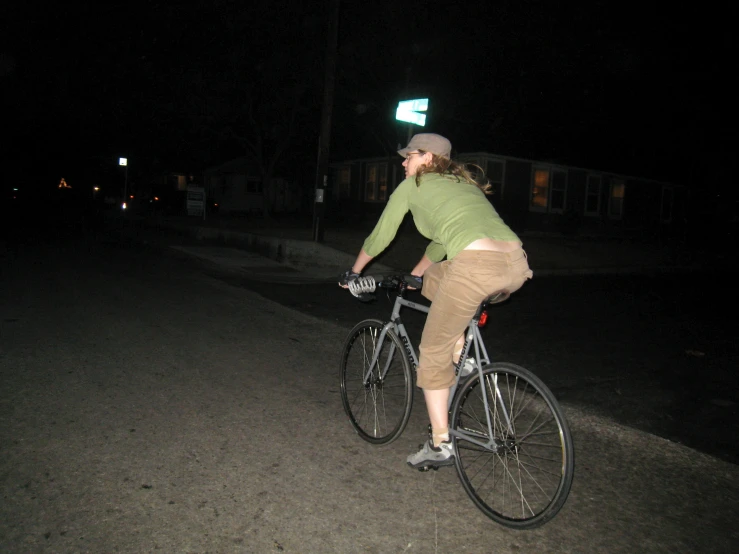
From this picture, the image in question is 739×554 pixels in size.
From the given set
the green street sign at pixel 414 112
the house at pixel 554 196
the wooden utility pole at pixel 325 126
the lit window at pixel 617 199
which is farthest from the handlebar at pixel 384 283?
the lit window at pixel 617 199

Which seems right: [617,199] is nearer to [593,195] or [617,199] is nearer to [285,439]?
[593,195]

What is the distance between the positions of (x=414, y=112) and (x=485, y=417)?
8379mm

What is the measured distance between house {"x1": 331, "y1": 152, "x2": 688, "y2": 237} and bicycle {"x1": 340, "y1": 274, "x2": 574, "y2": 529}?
1883cm

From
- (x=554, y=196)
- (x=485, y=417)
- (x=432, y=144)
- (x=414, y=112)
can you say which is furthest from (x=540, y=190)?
(x=432, y=144)

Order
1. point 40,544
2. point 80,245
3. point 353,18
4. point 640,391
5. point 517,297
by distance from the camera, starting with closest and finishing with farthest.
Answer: point 40,544 < point 640,391 < point 517,297 < point 80,245 < point 353,18

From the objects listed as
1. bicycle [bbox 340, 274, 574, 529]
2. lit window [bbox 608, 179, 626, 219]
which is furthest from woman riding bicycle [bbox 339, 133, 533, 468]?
lit window [bbox 608, 179, 626, 219]

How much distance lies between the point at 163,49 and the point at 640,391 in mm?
24644

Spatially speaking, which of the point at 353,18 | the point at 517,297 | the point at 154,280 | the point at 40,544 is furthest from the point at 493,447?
the point at 353,18

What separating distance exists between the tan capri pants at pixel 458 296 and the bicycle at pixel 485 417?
0.32 feet

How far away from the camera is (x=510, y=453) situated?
3303 mm

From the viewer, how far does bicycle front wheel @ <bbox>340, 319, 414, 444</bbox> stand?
154 inches

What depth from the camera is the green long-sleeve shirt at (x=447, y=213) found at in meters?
3.22

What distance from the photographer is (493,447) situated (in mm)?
3264

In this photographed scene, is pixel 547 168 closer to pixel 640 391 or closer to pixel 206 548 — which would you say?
pixel 640 391
